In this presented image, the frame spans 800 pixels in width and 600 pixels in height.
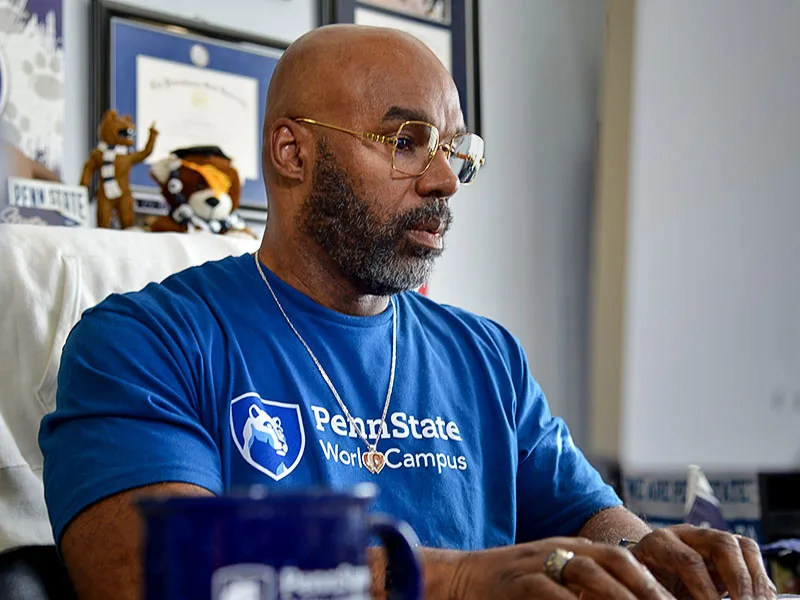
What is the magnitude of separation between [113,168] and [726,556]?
1.35m

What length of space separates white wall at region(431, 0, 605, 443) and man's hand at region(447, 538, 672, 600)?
2127 millimetres

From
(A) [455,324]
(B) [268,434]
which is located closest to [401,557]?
(B) [268,434]

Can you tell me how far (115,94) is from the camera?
209cm

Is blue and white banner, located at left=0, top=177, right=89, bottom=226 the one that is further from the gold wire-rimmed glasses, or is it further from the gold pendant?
the gold pendant

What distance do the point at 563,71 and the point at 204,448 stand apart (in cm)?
242

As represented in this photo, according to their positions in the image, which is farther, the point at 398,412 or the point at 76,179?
the point at 76,179

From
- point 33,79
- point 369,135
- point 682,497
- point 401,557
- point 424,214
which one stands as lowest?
point 682,497

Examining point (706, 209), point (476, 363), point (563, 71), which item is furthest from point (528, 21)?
point (476, 363)

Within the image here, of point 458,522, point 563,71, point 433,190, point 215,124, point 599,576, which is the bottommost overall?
point 458,522

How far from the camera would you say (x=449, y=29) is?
2795 millimetres

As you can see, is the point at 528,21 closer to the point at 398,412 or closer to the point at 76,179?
the point at 76,179

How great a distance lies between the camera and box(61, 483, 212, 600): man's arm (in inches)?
35.0

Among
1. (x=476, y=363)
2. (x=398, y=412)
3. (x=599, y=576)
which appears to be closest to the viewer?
(x=599, y=576)

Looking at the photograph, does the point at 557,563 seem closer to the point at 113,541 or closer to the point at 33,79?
the point at 113,541
